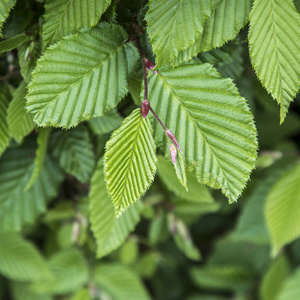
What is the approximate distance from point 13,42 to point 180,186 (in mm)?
400

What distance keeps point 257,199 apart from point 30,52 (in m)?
0.92

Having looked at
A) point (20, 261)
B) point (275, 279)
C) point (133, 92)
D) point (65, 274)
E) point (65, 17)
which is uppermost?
point (65, 17)

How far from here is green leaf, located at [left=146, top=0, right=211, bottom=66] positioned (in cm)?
54

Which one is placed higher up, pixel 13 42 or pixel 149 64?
pixel 13 42

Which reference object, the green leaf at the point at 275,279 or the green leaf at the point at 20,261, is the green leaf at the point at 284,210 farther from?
the green leaf at the point at 20,261

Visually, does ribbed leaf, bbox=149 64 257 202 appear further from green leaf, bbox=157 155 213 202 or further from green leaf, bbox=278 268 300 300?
green leaf, bbox=278 268 300 300

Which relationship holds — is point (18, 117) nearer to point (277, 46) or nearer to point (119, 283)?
point (277, 46)

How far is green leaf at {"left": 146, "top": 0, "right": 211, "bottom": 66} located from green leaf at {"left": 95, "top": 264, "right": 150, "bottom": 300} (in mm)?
907

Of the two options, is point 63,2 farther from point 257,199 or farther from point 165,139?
point 257,199

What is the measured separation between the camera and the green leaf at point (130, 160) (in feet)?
1.75

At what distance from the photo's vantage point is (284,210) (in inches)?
41.4

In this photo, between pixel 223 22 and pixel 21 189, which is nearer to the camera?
pixel 223 22

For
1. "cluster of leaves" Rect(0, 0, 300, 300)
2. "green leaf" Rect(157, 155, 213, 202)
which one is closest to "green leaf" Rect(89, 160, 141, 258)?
"cluster of leaves" Rect(0, 0, 300, 300)

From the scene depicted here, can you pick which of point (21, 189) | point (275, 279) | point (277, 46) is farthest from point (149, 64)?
point (275, 279)
